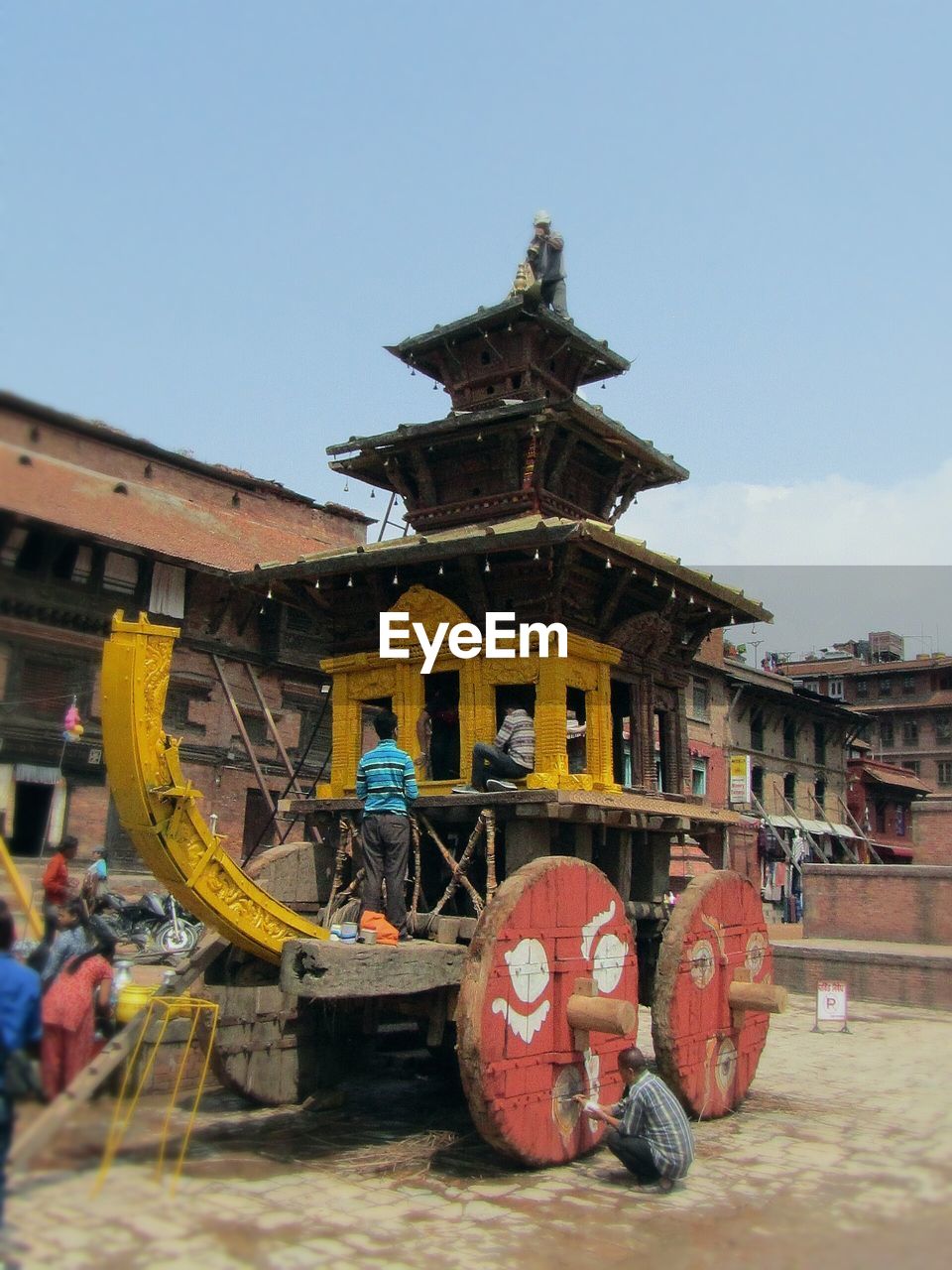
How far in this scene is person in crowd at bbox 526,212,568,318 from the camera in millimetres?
16094

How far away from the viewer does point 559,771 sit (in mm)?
10812

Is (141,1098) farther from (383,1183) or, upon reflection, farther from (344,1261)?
(383,1183)

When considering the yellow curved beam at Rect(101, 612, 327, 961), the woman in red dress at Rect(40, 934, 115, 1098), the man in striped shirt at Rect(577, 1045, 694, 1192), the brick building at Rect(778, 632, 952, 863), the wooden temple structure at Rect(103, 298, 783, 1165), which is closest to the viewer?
the woman in red dress at Rect(40, 934, 115, 1098)

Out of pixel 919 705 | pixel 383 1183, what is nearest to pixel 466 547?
pixel 383 1183

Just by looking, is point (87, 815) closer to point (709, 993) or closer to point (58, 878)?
point (709, 993)

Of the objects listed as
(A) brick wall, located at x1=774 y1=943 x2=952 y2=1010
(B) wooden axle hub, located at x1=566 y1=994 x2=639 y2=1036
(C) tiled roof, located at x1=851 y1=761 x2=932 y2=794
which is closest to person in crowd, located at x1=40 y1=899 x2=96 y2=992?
(B) wooden axle hub, located at x1=566 y1=994 x2=639 y2=1036

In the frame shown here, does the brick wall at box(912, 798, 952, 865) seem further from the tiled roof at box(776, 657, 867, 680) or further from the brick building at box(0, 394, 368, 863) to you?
the tiled roof at box(776, 657, 867, 680)

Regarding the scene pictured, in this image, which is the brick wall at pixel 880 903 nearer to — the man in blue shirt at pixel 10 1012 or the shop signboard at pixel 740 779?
the shop signboard at pixel 740 779

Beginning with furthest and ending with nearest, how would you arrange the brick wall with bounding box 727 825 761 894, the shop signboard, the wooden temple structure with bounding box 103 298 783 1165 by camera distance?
the shop signboard → the brick wall with bounding box 727 825 761 894 → the wooden temple structure with bounding box 103 298 783 1165

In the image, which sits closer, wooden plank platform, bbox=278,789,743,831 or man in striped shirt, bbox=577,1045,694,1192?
man in striped shirt, bbox=577,1045,694,1192

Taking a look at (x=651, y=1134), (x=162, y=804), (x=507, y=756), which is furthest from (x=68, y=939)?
(x=507, y=756)

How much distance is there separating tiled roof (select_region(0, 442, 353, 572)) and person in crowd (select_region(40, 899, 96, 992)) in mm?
1816
